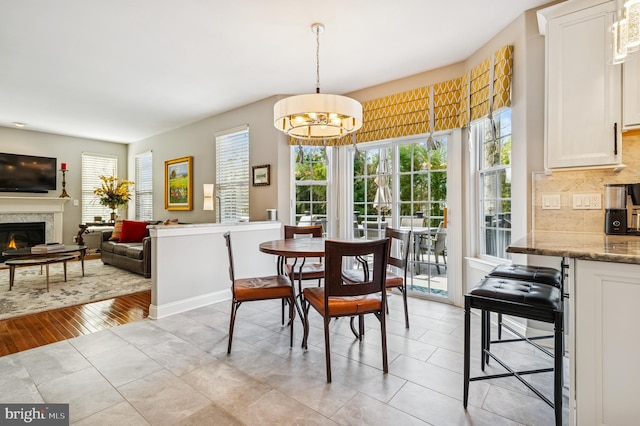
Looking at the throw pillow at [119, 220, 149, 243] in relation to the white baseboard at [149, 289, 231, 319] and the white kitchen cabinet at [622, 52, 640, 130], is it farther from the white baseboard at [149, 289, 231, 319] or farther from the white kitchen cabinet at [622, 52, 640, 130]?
the white kitchen cabinet at [622, 52, 640, 130]

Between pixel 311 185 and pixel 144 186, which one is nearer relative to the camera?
pixel 311 185

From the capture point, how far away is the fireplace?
5957 mm

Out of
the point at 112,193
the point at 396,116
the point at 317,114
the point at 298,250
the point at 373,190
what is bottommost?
the point at 298,250

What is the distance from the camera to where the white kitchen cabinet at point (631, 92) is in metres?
1.91

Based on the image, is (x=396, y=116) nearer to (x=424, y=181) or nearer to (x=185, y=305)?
(x=424, y=181)

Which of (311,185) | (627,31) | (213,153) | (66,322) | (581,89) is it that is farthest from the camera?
(213,153)

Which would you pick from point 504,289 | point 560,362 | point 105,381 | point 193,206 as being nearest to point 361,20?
point 504,289

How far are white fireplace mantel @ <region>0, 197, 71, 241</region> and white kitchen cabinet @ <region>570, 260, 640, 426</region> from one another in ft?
27.9

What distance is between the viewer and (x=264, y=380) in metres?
2.02

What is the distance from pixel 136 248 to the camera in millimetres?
4984

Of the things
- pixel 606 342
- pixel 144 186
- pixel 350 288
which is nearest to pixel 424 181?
pixel 350 288

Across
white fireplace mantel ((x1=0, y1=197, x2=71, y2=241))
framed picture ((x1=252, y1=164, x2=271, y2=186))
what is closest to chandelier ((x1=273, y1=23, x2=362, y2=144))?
framed picture ((x1=252, y1=164, x2=271, y2=186))

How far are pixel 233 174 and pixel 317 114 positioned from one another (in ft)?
9.73

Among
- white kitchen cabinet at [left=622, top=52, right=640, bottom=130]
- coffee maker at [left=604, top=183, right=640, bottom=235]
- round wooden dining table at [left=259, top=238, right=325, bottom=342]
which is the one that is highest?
white kitchen cabinet at [left=622, top=52, right=640, bottom=130]
